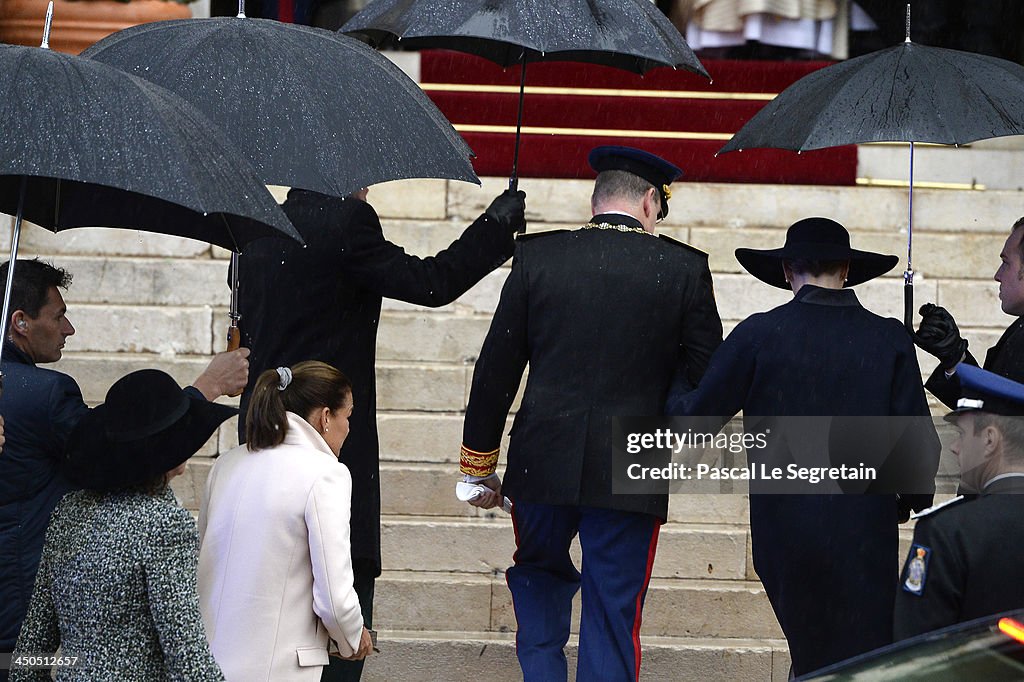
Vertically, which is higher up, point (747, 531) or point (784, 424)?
point (784, 424)

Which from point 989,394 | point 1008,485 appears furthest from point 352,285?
point 1008,485

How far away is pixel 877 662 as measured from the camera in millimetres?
2900

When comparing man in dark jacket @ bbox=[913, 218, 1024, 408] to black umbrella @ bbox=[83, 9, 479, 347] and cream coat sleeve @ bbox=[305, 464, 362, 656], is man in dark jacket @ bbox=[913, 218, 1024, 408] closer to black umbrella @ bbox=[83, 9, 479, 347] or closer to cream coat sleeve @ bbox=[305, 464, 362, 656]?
black umbrella @ bbox=[83, 9, 479, 347]

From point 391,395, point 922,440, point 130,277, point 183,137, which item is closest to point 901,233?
point 391,395

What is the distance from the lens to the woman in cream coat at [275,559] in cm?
393

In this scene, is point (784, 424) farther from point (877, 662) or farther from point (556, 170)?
point (556, 170)

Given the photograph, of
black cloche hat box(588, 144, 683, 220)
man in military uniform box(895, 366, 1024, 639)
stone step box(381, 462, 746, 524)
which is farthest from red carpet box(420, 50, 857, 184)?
man in military uniform box(895, 366, 1024, 639)

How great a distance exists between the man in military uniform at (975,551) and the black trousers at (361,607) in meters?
1.98

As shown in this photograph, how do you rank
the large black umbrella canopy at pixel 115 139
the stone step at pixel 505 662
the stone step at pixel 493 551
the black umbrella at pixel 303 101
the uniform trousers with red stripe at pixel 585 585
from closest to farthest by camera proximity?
the large black umbrella canopy at pixel 115 139 → the black umbrella at pixel 303 101 → the uniform trousers with red stripe at pixel 585 585 → the stone step at pixel 505 662 → the stone step at pixel 493 551

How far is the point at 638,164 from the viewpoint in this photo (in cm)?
482

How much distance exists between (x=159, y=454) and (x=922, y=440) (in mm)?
2374

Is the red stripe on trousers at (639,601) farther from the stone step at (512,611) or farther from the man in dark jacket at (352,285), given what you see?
the stone step at (512,611)

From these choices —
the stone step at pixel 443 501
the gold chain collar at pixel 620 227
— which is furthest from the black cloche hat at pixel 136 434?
the stone step at pixel 443 501

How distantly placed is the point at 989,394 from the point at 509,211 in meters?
1.84
